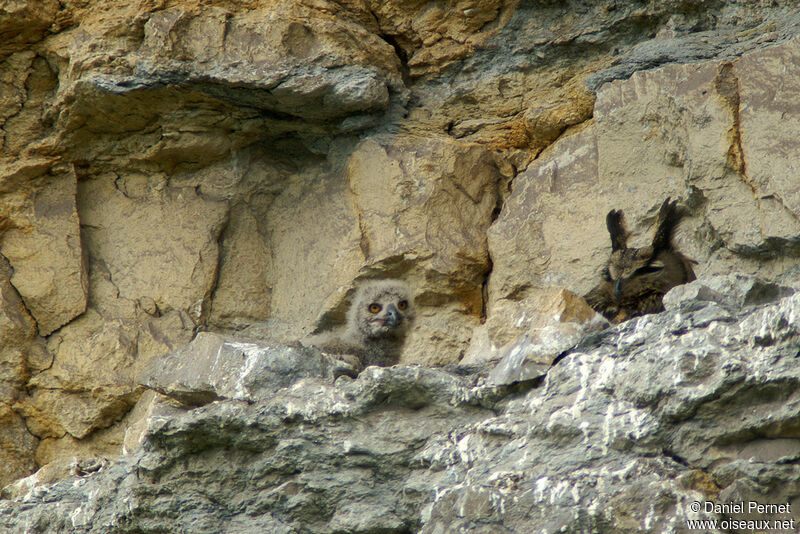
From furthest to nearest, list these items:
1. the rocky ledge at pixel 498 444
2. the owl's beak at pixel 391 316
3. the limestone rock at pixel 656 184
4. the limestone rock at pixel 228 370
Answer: the owl's beak at pixel 391 316
the limestone rock at pixel 656 184
the limestone rock at pixel 228 370
the rocky ledge at pixel 498 444

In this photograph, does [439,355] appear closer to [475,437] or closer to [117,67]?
[475,437]

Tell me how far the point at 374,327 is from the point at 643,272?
70.2 inches

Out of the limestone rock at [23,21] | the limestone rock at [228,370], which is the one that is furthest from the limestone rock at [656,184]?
the limestone rock at [23,21]

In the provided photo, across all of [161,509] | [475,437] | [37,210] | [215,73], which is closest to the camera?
[475,437]

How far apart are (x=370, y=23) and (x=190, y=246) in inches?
76.1

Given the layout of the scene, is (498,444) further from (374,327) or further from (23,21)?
(23,21)

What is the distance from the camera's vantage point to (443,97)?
21.3ft

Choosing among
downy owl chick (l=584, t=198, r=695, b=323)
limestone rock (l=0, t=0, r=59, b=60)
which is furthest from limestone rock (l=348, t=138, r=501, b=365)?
limestone rock (l=0, t=0, r=59, b=60)

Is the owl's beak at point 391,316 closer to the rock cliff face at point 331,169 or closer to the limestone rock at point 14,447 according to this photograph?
the rock cliff face at point 331,169

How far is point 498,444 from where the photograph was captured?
3.99 metres

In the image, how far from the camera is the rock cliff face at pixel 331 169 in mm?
5336

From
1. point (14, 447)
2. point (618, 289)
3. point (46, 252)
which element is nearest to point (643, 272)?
point (618, 289)

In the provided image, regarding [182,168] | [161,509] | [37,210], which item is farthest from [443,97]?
[161,509]
